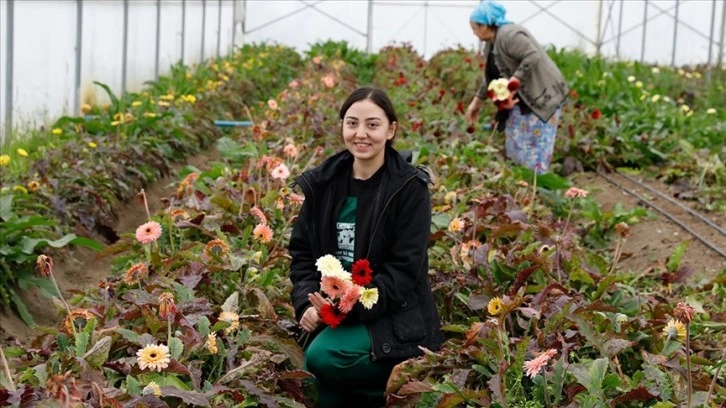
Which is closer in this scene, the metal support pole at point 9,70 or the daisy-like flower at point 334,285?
the daisy-like flower at point 334,285

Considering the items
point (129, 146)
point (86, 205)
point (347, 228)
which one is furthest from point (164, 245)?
point (129, 146)

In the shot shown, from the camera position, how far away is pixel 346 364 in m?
3.82

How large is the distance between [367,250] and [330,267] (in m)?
0.29

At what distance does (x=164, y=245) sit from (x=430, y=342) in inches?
57.5

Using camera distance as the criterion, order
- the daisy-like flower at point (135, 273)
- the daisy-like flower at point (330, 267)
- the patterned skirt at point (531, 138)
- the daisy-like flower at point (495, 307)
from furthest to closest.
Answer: the patterned skirt at point (531, 138) < the daisy-like flower at point (135, 273) < the daisy-like flower at point (495, 307) < the daisy-like flower at point (330, 267)

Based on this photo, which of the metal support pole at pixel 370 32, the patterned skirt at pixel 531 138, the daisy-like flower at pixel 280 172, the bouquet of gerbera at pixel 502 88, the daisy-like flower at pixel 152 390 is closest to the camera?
the daisy-like flower at pixel 152 390

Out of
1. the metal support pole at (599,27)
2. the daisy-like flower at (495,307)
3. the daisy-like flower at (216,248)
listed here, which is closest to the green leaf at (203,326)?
the daisy-like flower at (216,248)

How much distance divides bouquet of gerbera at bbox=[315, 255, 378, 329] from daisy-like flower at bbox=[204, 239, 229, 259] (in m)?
0.74

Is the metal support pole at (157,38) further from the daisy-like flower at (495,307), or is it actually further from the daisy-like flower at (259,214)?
the daisy-like flower at (495,307)

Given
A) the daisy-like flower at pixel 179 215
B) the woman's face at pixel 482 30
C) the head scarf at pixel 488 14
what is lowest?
the daisy-like flower at pixel 179 215

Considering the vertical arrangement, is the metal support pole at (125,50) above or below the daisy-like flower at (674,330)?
below

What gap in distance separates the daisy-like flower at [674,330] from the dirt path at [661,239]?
1.75 meters

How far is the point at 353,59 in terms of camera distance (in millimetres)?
18234

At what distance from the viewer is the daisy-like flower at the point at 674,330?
3.70 metres
